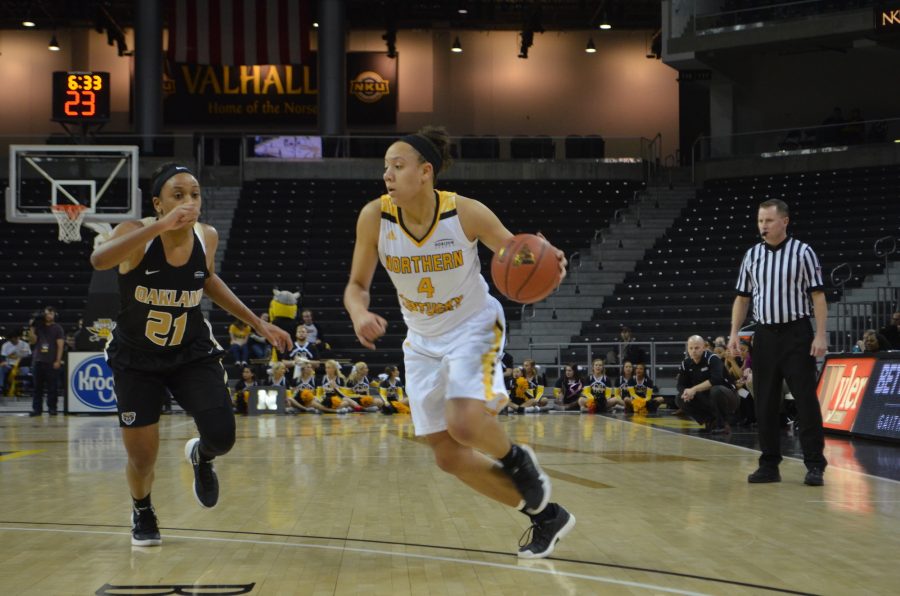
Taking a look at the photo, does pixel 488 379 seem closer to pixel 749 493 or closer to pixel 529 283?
pixel 529 283

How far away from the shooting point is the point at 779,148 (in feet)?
85.5

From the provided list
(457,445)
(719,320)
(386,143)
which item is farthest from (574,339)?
(457,445)

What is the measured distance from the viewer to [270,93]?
32844 mm

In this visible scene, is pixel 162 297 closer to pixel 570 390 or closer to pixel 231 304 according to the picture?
pixel 231 304

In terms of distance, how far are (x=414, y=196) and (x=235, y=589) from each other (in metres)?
1.73

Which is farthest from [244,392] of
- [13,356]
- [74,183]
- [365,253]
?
[365,253]

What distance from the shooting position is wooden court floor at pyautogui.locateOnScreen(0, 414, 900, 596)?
401 cm

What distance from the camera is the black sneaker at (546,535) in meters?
4.43

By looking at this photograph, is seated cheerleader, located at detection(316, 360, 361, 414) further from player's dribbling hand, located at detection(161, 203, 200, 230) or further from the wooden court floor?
player's dribbling hand, located at detection(161, 203, 200, 230)

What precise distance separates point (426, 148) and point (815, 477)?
3.83m

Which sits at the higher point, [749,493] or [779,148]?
[779,148]

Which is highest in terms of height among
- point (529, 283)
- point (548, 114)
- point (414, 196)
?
point (548, 114)

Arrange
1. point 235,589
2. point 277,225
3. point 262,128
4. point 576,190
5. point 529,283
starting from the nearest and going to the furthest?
point 235,589 < point 529,283 < point 277,225 < point 576,190 < point 262,128

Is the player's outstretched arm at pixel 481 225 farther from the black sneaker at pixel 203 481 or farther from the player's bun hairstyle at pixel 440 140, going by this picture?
the black sneaker at pixel 203 481
